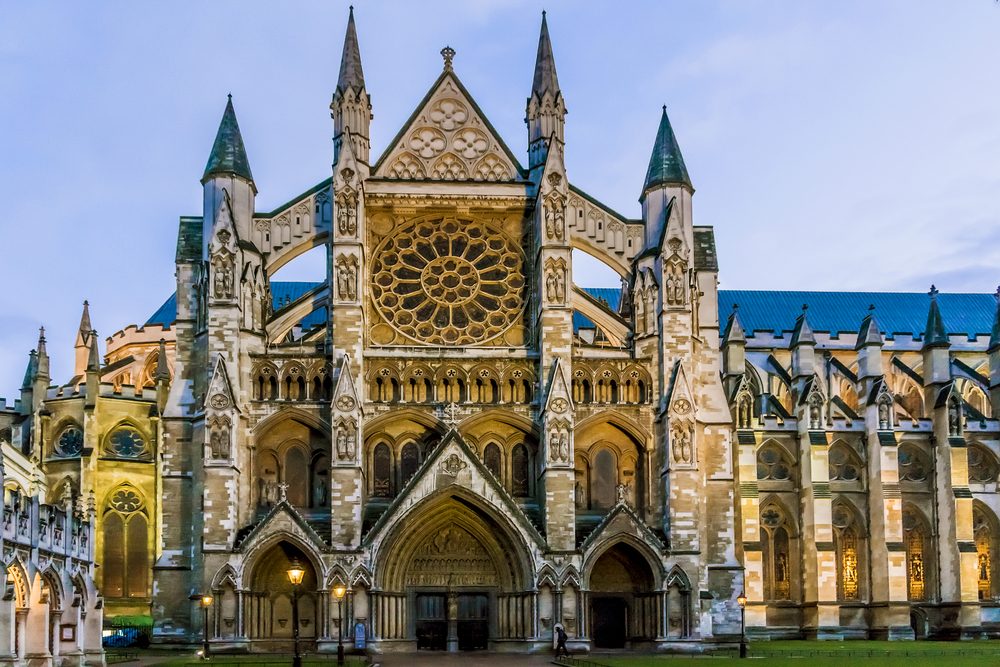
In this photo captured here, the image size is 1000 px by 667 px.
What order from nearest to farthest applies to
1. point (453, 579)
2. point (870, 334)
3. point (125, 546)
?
point (453, 579) → point (125, 546) → point (870, 334)

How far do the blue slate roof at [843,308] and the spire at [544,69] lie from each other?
23108 millimetres

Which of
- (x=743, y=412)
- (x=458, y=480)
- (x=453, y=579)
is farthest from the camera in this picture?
(x=743, y=412)

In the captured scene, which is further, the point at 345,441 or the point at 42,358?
the point at 42,358

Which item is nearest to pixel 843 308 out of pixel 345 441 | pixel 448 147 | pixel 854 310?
pixel 854 310

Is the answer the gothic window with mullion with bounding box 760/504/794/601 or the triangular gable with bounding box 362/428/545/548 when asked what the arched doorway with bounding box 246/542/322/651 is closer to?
the triangular gable with bounding box 362/428/545/548

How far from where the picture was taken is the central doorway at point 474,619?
158 ft

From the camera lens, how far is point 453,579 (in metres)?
48.2

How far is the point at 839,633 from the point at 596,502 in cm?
1730

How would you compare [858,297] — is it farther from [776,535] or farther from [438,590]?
[438,590]

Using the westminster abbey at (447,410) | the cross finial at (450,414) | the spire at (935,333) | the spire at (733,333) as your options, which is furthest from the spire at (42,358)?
the spire at (935,333)

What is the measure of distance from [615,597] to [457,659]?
951 centimetres

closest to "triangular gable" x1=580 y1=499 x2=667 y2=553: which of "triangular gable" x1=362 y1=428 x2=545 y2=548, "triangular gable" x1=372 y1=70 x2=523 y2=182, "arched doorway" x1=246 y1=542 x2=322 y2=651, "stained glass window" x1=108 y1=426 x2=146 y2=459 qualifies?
"triangular gable" x1=362 y1=428 x2=545 y2=548

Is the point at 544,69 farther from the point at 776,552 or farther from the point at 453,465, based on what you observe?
the point at 776,552

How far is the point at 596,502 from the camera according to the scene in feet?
163
